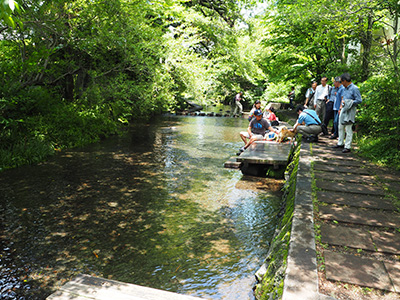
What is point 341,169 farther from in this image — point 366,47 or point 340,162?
point 366,47

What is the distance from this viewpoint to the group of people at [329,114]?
876 centimetres

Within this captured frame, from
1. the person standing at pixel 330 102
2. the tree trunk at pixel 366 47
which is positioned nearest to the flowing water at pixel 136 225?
the person standing at pixel 330 102

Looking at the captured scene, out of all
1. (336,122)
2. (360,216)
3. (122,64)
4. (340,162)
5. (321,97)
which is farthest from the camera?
(122,64)

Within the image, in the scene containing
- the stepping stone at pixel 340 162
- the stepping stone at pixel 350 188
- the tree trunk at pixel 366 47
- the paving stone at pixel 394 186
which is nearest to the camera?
the stepping stone at pixel 350 188

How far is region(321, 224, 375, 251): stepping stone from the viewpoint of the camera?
13.0 ft

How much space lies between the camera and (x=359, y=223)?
4.54m

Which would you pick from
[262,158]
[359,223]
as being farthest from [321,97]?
[359,223]

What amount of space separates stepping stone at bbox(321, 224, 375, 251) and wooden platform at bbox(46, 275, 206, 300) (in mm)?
1812

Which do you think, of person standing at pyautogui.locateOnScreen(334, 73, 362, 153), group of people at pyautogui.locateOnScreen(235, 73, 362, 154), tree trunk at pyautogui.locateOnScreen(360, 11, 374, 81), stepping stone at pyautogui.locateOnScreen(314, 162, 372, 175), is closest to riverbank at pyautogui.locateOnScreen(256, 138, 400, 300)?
stepping stone at pyautogui.locateOnScreen(314, 162, 372, 175)

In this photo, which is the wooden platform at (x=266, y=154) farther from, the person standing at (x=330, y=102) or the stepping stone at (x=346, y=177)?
the stepping stone at (x=346, y=177)

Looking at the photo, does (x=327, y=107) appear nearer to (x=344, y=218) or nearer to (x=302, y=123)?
(x=302, y=123)

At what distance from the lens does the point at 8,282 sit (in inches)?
178

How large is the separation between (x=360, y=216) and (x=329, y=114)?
8.49 metres

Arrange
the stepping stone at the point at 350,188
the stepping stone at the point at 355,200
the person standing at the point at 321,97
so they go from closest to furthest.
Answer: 1. the stepping stone at the point at 355,200
2. the stepping stone at the point at 350,188
3. the person standing at the point at 321,97
